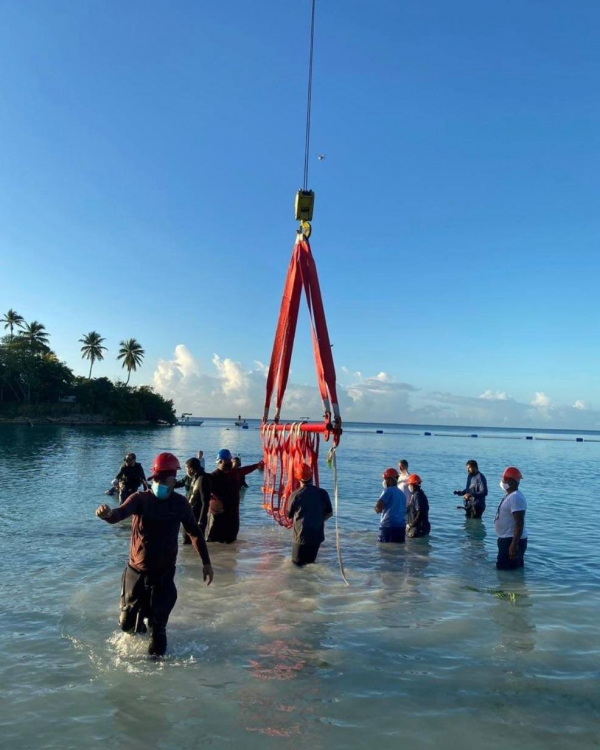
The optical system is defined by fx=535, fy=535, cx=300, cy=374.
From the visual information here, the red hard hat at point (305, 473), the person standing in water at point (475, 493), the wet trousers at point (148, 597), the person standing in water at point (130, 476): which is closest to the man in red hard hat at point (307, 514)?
the red hard hat at point (305, 473)

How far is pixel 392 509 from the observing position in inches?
429

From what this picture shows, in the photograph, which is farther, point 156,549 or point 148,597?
point 148,597

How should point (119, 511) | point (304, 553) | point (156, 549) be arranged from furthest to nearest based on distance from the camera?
point (304, 553) < point (156, 549) < point (119, 511)

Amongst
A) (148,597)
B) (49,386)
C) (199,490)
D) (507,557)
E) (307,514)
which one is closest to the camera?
(148,597)

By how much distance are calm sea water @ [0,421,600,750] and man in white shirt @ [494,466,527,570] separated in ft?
1.80

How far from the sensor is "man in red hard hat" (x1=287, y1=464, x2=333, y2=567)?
8602mm

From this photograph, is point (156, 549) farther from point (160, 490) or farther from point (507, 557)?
point (507, 557)

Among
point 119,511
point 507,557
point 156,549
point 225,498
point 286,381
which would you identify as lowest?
point 507,557

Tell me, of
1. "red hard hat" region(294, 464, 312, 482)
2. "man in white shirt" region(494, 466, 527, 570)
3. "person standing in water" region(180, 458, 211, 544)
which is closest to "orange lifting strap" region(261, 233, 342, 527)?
"red hard hat" region(294, 464, 312, 482)

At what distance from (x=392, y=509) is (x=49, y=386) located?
8512 centimetres

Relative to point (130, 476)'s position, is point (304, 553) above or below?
below

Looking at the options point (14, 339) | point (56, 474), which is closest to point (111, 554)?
point (56, 474)

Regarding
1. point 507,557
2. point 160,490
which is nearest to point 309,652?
point 160,490

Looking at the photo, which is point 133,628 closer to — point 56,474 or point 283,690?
point 283,690
